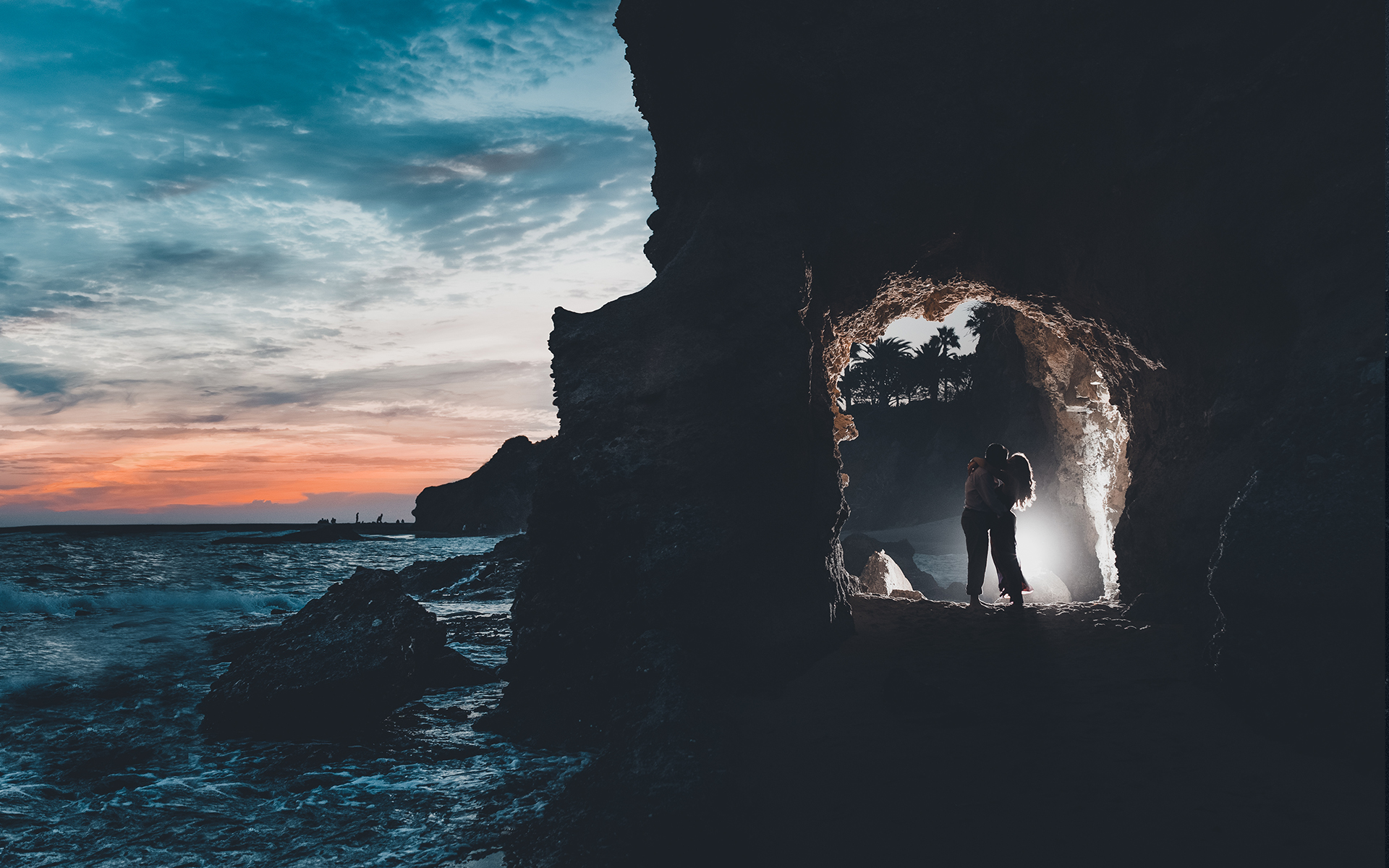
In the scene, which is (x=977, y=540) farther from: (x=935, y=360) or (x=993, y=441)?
(x=935, y=360)

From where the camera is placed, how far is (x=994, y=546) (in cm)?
929

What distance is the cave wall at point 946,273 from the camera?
231 inches

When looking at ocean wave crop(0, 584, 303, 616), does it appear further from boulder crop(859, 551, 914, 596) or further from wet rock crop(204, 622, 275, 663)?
boulder crop(859, 551, 914, 596)

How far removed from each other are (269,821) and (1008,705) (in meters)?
5.69

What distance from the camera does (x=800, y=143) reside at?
316 inches

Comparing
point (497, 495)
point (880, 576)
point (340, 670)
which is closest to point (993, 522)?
point (880, 576)

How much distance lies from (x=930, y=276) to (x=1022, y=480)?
3.10m

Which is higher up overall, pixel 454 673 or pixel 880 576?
pixel 880 576

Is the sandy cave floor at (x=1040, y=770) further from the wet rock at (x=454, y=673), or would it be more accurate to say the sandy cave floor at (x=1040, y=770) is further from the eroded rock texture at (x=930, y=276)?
the wet rock at (x=454, y=673)

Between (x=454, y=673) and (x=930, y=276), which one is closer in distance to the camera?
(x=930, y=276)

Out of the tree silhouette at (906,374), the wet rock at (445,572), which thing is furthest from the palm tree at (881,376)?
the wet rock at (445,572)

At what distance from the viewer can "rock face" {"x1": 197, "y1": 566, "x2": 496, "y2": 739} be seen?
24.9 feet

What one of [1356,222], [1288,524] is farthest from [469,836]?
[1356,222]

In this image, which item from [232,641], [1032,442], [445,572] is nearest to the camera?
[232,641]
